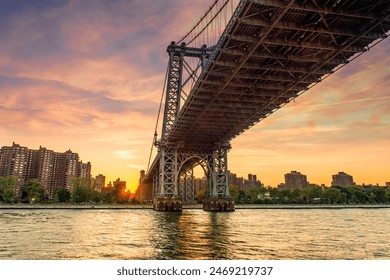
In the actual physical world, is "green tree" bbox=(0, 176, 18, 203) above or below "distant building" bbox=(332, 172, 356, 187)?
below

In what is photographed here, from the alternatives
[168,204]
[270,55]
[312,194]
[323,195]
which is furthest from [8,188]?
[323,195]

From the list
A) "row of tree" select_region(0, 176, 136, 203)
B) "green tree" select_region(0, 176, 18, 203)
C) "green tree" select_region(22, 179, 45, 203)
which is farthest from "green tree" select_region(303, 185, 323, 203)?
"green tree" select_region(0, 176, 18, 203)

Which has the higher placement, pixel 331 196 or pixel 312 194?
pixel 312 194

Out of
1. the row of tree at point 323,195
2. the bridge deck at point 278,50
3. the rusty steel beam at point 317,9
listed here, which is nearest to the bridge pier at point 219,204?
the bridge deck at point 278,50

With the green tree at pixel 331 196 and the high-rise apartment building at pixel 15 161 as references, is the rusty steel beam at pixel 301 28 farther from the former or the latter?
the green tree at pixel 331 196

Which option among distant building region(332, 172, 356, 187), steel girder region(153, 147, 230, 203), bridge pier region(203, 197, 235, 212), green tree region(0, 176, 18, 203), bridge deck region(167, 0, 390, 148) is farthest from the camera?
distant building region(332, 172, 356, 187)

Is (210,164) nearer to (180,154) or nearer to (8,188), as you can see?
(180,154)

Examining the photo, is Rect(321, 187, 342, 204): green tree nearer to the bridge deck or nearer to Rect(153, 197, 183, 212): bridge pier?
Rect(153, 197, 183, 212): bridge pier
